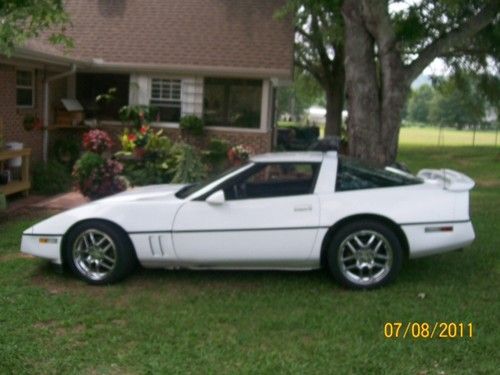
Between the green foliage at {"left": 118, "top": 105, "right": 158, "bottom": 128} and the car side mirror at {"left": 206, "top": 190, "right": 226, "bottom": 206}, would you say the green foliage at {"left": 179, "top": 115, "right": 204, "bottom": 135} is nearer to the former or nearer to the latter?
the green foliage at {"left": 118, "top": 105, "right": 158, "bottom": 128}

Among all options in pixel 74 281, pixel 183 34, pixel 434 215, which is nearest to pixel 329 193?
pixel 434 215

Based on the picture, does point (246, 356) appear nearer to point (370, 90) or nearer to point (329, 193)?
point (329, 193)

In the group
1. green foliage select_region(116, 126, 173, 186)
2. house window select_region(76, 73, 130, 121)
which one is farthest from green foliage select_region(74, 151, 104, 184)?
house window select_region(76, 73, 130, 121)

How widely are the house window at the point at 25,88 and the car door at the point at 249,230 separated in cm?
889

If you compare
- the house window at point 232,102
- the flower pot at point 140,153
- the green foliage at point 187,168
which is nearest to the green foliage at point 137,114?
the house window at point 232,102

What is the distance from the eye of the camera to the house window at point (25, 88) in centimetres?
1352

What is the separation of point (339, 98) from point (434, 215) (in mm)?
19469

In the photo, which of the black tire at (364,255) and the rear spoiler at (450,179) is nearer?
the black tire at (364,255)

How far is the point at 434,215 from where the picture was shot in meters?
5.81

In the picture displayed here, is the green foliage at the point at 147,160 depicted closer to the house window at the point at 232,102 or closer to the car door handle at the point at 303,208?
the house window at the point at 232,102

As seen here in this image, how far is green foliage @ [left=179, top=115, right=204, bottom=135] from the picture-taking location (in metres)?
15.6

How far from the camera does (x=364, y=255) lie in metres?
5.82

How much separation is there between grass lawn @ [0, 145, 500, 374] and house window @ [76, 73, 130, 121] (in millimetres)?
10119

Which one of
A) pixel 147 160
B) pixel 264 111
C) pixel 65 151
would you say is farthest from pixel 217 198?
pixel 264 111
